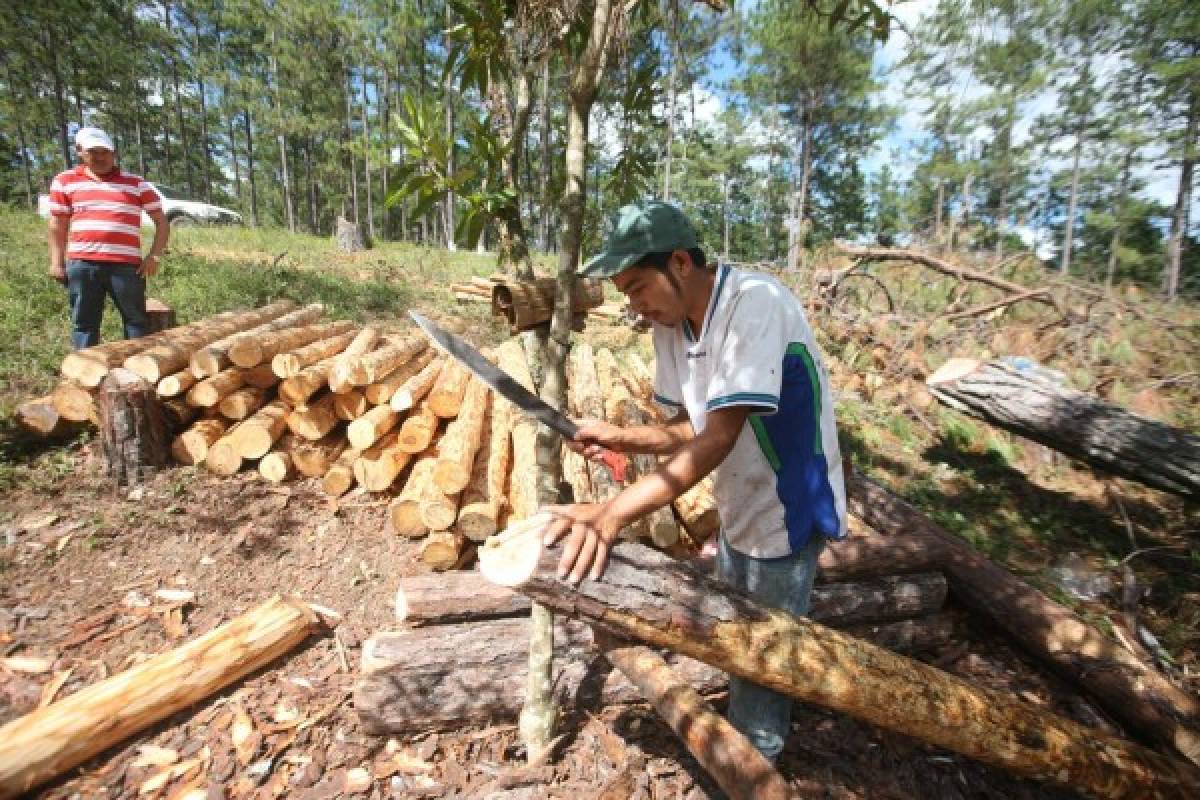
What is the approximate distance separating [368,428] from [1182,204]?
99.2 feet

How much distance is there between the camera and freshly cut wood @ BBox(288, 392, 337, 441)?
4.50 meters

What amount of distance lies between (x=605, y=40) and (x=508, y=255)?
0.84 metres

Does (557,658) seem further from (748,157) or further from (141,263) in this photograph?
(748,157)

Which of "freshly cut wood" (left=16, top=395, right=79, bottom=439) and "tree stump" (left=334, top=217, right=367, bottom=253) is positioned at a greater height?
"tree stump" (left=334, top=217, right=367, bottom=253)

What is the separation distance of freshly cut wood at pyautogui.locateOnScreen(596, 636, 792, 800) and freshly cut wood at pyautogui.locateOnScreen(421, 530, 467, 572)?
4.78 ft

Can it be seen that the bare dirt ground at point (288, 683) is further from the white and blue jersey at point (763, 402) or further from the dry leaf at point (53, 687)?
the white and blue jersey at point (763, 402)

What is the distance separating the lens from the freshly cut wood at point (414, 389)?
434 centimetres

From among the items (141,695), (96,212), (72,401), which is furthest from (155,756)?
(96,212)

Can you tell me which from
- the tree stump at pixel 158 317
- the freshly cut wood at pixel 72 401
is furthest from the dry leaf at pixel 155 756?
the tree stump at pixel 158 317

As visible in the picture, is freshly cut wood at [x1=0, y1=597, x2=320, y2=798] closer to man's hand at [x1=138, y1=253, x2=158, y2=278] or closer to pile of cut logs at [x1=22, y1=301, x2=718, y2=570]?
pile of cut logs at [x1=22, y1=301, x2=718, y2=570]

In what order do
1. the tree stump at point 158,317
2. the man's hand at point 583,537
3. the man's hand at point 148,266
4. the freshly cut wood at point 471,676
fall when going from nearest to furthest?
1. the man's hand at point 583,537
2. the freshly cut wood at point 471,676
3. the man's hand at point 148,266
4. the tree stump at point 158,317

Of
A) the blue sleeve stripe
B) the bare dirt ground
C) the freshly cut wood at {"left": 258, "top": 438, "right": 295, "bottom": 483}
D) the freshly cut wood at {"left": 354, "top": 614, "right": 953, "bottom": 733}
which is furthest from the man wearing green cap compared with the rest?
the freshly cut wood at {"left": 258, "top": 438, "right": 295, "bottom": 483}

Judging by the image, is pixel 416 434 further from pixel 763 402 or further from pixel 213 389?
pixel 763 402

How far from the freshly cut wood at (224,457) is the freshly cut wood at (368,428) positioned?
3.12 ft
